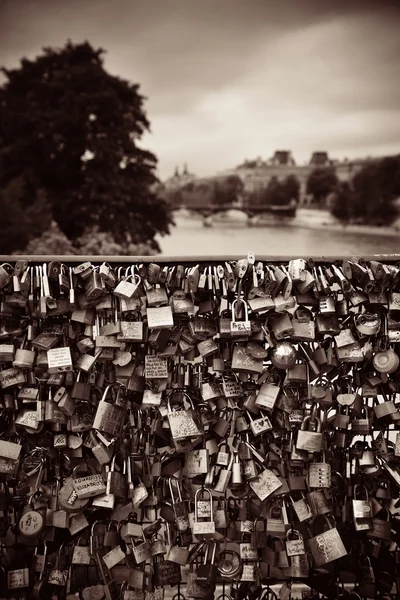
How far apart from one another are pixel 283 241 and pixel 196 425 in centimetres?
461

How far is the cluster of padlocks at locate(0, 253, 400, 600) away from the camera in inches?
108

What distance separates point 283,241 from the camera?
23.1 ft

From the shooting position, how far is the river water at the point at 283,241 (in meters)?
6.95

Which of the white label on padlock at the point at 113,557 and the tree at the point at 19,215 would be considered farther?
the tree at the point at 19,215

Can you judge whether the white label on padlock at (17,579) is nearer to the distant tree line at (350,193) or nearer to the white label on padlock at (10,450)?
the white label on padlock at (10,450)

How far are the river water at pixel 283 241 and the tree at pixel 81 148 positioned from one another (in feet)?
2.20

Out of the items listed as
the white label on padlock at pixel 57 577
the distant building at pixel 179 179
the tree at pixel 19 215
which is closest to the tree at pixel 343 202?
the distant building at pixel 179 179

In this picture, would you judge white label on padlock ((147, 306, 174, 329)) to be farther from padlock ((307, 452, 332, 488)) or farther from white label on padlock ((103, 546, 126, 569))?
white label on padlock ((103, 546, 126, 569))

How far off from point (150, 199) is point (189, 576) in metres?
5.38

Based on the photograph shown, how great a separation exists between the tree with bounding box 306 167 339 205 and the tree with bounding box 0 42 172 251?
1.79m

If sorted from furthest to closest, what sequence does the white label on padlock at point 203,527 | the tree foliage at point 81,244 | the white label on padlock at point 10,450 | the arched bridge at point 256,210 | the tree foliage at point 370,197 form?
the tree foliage at point 81,244 < the arched bridge at point 256,210 < the tree foliage at point 370,197 < the white label on padlock at point 10,450 < the white label on padlock at point 203,527

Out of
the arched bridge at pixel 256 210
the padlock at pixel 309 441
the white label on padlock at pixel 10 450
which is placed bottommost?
the white label on padlock at pixel 10 450

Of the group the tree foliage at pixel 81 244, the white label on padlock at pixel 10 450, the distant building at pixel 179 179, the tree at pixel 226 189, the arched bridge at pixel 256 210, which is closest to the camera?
the white label on padlock at pixel 10 450

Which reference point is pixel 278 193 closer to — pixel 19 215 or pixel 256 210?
pixel 256 210
